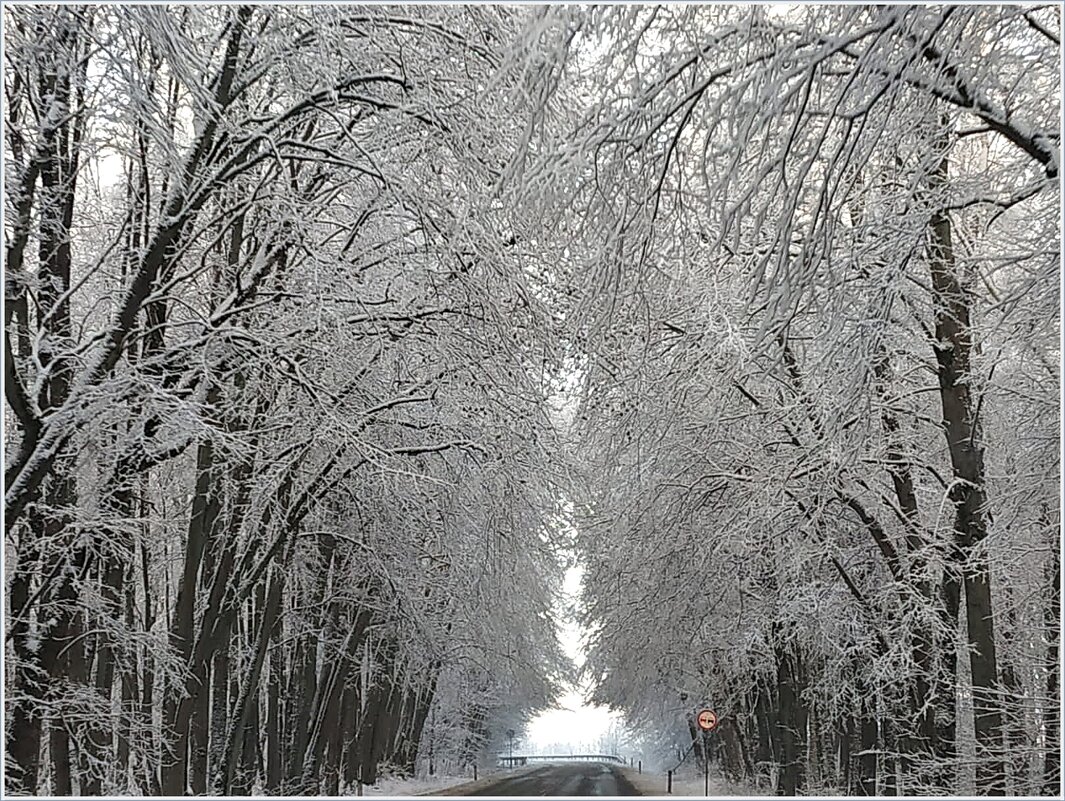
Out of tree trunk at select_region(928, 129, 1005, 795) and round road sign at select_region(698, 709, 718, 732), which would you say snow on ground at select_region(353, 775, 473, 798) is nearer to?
round road sign at select_region(698, 709, 718, 732)

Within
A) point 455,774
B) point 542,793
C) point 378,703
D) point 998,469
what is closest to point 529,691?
point 455,774

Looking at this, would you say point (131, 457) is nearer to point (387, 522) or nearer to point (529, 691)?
point (387, 522)

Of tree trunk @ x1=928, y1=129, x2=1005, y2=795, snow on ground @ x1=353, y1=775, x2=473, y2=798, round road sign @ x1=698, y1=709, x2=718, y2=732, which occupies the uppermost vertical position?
tree trunk @ x1=928, y1=129, x2=1005, y2=795

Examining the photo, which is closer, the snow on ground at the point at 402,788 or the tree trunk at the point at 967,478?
the tree trunk at the point at 967,478

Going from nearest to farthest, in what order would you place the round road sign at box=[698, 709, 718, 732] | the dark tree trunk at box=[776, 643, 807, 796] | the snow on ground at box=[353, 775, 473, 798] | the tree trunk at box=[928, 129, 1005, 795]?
the tree trunk at box=[928, 129, 1005, 795] < the round road sign at box=[698, 709, 718, 732] < the dark tree trunk at box=[776, 643, 807, 796] < the snow on ground at box=[353, 775, 473, 798]

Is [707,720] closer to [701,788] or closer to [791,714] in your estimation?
[791,714]

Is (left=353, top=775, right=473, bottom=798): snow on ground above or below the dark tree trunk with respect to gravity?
below

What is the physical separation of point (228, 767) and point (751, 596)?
28.1 ft

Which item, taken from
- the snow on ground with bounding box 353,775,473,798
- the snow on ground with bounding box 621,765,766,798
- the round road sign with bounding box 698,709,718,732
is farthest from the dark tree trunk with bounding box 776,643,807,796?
the snow on ground with bounding box 353,775,473,798

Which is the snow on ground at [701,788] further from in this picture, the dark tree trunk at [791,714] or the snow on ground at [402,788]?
the snow on ground at [402,788]

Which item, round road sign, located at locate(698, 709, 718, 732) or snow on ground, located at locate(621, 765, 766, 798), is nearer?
round road sign, located at locate(698, 709, 718, 732)

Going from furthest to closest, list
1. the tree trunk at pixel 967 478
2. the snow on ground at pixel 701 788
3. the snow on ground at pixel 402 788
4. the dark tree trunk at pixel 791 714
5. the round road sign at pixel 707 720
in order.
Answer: the snow on ground at pixel 701 788 < the snow on ground at pixel 402 788 < the dark tree trunk at pixel 791 714 < the round road sign at pixel 707 720 < the tree trunk at pixel 967 478

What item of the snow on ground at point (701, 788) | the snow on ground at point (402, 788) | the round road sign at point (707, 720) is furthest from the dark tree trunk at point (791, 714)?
the snow on ground at point (402, 788)

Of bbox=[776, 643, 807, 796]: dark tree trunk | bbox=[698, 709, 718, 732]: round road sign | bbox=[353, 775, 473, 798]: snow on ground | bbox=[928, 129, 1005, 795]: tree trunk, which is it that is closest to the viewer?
bbox=[928, 129, 1005, 795]: tree trunk
